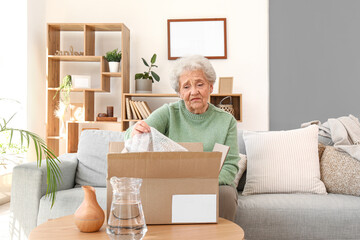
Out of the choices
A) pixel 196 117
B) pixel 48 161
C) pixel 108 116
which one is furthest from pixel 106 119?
pixel 196 117

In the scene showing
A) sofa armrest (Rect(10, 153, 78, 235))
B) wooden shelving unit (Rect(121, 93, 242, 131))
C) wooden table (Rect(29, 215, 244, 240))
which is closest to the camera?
wooden table (Rect(29, 215, 244, 240))

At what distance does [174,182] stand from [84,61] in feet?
12.2

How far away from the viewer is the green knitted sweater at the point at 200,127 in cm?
178

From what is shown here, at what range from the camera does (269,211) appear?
200 cm

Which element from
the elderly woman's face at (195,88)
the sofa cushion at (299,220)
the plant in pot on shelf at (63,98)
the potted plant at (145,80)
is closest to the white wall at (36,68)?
the plant in pot on shelf at (63,98)

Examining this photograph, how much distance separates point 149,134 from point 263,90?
3305 millimetres

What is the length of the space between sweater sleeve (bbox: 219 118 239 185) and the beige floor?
186 centimetres

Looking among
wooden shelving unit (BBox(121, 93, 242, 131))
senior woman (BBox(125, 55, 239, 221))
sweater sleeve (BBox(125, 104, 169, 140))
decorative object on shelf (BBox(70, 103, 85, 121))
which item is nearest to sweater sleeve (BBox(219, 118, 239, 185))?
senior woman (BBox(125, 55, 239, 221))

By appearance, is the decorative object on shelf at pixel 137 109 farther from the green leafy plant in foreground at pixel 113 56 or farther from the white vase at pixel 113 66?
the green leafy plant in foreground at pixel 113 56

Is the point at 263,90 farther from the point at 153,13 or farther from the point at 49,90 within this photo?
the point at 49,90

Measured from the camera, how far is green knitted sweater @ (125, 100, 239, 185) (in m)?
1.78

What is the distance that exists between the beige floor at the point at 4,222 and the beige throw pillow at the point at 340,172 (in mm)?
2222

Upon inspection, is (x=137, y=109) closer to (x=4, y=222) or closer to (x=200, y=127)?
(x=4, y=222)

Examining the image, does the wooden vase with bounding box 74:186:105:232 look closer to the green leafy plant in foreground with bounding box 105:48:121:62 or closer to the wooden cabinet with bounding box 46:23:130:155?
the wooden cabinet with bounding box 46:23:130:155
